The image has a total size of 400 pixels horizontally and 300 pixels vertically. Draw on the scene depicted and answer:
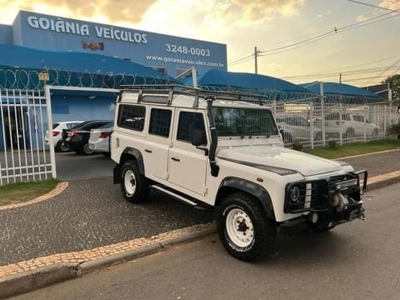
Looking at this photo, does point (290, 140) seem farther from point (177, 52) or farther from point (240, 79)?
point (177, 52)

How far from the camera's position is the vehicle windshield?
5664 mm

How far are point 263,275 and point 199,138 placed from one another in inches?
78.3

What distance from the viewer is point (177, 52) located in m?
29.8

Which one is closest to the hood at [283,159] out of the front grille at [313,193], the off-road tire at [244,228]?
the front grille at [313,193]

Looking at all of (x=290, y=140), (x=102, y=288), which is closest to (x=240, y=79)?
(x=290, y=140)

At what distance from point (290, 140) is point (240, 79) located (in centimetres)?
349

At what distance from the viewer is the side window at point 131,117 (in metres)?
7.05

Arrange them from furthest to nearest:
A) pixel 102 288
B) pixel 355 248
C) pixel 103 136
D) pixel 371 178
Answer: pixel 103 136 < pixel 371 178 < pixel 355 248 < pixel 102 288

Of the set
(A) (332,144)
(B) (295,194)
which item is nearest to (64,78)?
(B) (295,194)

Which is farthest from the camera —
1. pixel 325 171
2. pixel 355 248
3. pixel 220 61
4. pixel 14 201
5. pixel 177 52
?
pixel 220 61

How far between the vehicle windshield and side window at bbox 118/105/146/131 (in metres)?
1.85

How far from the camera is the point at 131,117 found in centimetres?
740

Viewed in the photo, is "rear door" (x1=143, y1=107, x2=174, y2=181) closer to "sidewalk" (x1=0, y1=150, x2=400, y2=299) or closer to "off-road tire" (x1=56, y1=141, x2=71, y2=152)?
"sidewalk" (x1=0, y1=150, x2=400, y2=299)

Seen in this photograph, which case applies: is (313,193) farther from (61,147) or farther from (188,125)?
(61,147)
